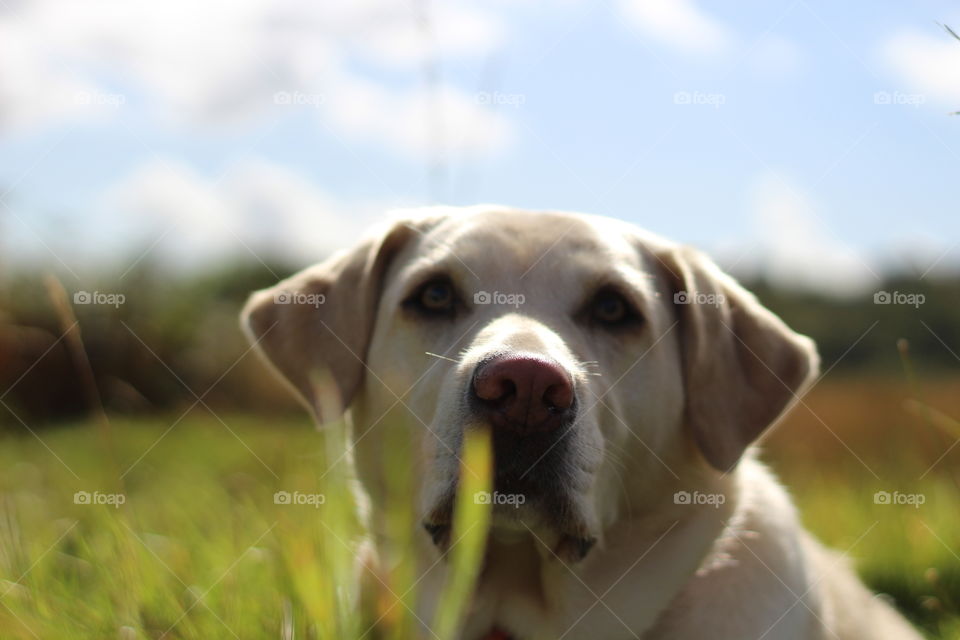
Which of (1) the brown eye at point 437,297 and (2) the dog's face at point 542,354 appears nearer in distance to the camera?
(2) the dog's face at point 542,354

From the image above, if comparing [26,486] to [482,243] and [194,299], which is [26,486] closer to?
[194,299]

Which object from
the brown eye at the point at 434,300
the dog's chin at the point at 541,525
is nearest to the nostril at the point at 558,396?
the dog's chin at the point at 541,525

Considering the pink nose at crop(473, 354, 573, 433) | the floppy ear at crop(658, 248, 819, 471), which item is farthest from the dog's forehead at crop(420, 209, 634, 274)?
the pink nose at crop(473, 354, 573, 433)

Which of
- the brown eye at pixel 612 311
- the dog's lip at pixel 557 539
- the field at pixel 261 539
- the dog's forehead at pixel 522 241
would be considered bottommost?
the field at pixel 261 539

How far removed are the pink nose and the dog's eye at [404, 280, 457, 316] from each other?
2.50ft

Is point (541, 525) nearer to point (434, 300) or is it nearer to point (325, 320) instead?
point (434, 300)

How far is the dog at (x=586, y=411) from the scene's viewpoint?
2.98m

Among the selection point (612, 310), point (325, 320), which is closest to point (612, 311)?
point (612, 310)

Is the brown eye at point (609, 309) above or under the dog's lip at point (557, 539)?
above

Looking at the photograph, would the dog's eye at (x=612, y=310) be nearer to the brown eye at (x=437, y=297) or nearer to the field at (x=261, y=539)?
the brown eye at (x=437, y=297)

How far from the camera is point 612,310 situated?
11.5ft

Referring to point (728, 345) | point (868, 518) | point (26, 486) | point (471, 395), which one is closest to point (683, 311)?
point (728, 345)

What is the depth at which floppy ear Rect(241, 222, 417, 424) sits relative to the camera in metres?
3.70

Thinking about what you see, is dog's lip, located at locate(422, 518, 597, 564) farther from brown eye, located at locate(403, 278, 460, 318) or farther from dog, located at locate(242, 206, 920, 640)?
brown eye, located at locate(403, 278, 460, 318)
